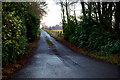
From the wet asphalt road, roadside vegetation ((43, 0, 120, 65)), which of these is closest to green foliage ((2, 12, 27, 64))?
the wet asphalt road

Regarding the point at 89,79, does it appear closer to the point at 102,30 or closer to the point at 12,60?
the point at 12,60

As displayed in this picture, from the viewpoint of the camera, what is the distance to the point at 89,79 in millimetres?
7645

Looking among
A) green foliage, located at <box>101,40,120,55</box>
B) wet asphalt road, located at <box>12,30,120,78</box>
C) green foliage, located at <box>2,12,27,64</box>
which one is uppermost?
green foliage, located at <box>2,12,27,64</box>

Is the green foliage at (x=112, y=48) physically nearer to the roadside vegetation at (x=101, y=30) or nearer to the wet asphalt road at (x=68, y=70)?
the roadside vegetation at (x=101, y=30)

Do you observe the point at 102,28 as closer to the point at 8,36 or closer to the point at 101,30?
the point at 101,30

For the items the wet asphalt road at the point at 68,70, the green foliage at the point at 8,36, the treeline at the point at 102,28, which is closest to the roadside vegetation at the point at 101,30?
the treeline at the point at 102,28

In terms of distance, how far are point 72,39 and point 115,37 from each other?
10865mm

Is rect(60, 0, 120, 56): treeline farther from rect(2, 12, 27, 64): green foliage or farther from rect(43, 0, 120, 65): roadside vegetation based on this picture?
rect(2, 12, 27, 64): green foliage

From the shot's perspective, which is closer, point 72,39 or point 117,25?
point 117,25

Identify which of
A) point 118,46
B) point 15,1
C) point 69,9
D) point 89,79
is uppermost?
point 69,9

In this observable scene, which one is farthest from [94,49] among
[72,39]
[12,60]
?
[12,60]

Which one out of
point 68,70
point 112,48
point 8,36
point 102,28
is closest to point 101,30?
point 102,28

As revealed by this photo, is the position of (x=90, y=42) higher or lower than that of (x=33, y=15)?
lower

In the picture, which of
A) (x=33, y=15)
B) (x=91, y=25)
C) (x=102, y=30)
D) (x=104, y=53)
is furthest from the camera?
(x=33, y=15)
